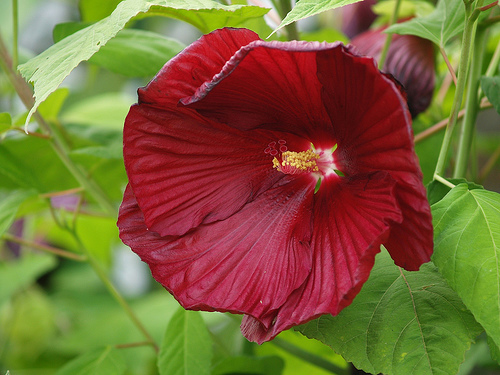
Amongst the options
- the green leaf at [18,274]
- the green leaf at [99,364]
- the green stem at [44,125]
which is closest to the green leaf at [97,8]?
the green stem at [44,125]

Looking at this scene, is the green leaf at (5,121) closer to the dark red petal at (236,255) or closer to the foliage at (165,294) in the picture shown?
the foliage at (165,294)

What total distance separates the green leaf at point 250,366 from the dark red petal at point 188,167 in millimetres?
264

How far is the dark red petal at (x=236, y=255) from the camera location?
0.50 meters

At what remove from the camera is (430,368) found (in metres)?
0.48

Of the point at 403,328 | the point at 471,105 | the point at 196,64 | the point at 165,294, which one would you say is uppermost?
the point at 196,64

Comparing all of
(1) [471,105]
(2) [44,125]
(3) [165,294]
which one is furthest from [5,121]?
Answer: (3) [165,294]

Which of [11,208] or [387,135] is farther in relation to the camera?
[11,208]

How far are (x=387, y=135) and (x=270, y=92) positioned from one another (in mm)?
Result: 130

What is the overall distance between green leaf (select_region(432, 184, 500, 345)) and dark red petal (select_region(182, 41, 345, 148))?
15cm

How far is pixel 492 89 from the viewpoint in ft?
1.86

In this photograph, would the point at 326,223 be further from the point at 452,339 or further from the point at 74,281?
the point at 74,281

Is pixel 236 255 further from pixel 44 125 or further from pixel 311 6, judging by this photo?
pixel 44 125

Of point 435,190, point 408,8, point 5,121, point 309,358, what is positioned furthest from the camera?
point 408,8

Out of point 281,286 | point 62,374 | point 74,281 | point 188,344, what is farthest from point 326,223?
point 74,281
